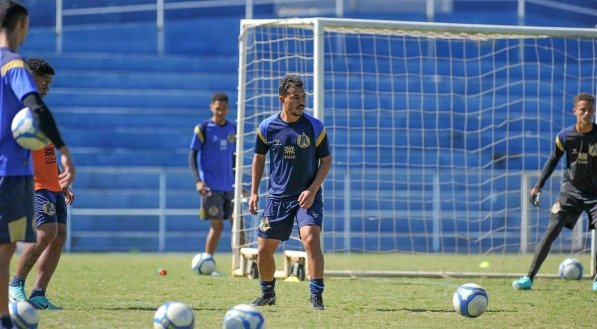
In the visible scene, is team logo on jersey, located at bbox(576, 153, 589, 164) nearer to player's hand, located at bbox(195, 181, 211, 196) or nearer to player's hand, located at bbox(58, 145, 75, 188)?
player's hand, located at bbox(195, 181, 211, 196)

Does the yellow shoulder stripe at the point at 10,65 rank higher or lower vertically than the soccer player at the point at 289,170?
higher

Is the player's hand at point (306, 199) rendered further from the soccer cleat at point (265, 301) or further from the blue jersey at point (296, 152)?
the soccer cleat at point (265, 301)

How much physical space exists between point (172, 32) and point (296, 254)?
1676cm

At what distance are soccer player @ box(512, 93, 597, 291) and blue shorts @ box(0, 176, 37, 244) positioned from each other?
6.52 meters

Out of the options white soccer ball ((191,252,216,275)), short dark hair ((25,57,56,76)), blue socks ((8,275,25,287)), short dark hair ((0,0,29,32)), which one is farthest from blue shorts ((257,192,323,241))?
white soccer ball ((191,252,216,275))

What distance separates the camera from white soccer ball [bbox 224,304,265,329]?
6711 mm

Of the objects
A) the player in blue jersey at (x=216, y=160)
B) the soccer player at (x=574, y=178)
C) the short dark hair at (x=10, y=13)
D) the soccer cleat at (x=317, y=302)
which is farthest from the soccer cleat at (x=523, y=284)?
the short dark hair at (x=10, y=13)

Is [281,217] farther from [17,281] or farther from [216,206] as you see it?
[216,206]

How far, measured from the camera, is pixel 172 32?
93.6 ft

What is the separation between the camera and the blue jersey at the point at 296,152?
9.26 metres

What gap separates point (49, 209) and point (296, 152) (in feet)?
6.94

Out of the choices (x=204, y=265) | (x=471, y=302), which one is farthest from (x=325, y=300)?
(x=204, y=265)

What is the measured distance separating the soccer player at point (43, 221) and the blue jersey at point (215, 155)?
5299 mm

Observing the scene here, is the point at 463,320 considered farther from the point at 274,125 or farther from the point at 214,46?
the point at 214,46
